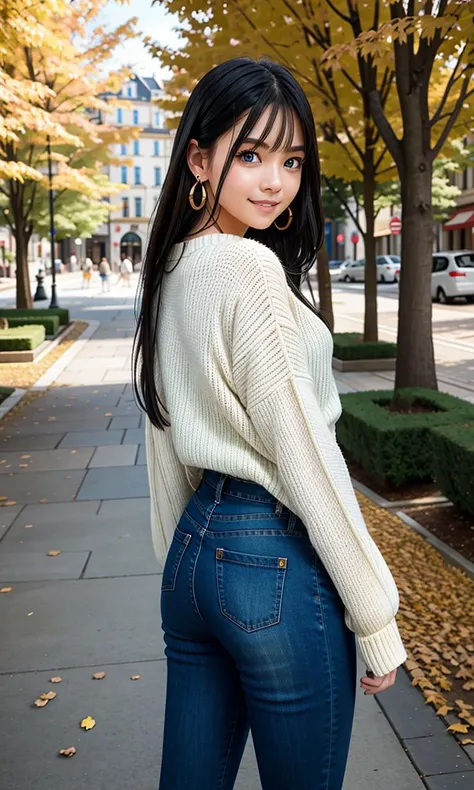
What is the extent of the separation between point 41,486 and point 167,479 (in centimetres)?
575

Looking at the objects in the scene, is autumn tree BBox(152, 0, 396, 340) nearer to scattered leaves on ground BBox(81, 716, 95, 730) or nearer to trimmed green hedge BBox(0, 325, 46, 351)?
trimmed green hedge BBox(0, 325, 46, 351)

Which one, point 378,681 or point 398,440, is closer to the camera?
point 378,681

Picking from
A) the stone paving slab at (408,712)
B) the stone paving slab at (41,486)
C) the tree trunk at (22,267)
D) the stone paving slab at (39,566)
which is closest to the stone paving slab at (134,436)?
the stone paving slab at (41,486)

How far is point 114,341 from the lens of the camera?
2044 centimetres

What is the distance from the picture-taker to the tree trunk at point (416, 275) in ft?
28.0

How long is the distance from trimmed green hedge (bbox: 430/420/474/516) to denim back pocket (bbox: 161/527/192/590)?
387cm

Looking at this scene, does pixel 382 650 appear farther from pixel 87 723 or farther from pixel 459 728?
pixel 87 723

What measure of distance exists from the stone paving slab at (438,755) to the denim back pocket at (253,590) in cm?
181

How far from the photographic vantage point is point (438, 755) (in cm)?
321

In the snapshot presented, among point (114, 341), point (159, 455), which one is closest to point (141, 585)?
point (159, 455)

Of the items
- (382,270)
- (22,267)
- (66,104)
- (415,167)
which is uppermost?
(66,104)

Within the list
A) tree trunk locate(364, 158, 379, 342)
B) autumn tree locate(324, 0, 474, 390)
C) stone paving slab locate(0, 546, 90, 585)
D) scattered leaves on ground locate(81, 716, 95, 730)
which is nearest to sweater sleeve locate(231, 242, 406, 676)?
scattered leaves on ground locate(81, 716, 95, 730)

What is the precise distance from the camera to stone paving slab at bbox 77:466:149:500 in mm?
7176

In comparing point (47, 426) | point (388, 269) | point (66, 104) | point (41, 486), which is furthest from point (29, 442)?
point (388, 269)
